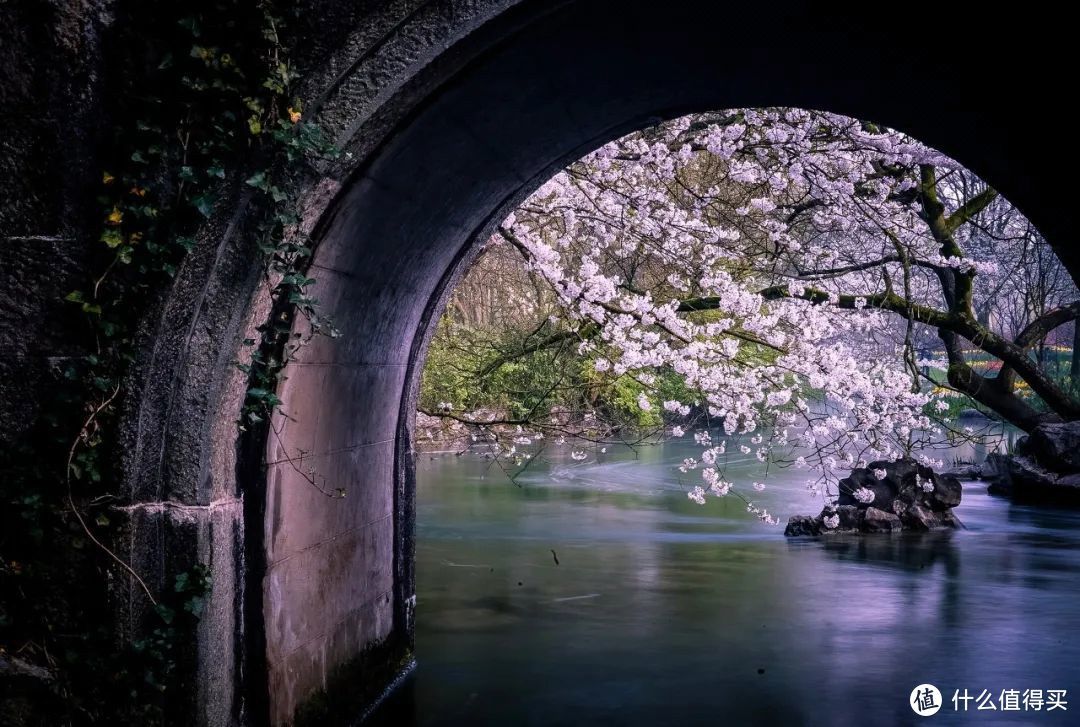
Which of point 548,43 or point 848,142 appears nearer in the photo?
point 548,43

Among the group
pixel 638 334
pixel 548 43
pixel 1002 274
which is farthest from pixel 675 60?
pixel 1002 274

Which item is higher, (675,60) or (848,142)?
(848,142)

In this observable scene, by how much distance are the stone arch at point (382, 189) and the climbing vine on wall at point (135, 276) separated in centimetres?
10

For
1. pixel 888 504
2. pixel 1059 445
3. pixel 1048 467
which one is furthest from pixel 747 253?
pixel 1048 467

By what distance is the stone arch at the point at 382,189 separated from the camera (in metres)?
3.29

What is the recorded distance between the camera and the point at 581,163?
8844 millimetres

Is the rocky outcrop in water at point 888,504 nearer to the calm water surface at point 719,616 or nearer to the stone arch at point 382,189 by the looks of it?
the calm water surface at point 719,616

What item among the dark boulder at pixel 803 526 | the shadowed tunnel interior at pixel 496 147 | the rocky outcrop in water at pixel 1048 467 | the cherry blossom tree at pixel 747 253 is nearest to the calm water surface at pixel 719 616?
the dark boulder at pixel 803 526

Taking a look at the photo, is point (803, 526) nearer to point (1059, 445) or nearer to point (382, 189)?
point (1059, 445)

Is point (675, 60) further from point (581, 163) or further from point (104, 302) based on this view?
point (581, 163)

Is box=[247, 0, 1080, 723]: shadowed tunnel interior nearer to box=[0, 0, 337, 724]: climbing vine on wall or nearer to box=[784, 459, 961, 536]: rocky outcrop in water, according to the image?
box=[0, 0, 337, 724]: climbing vine on wall

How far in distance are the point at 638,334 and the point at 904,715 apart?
401 cm

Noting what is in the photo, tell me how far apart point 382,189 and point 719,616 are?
5.51 meters

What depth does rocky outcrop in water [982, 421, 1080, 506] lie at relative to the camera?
570 inches
